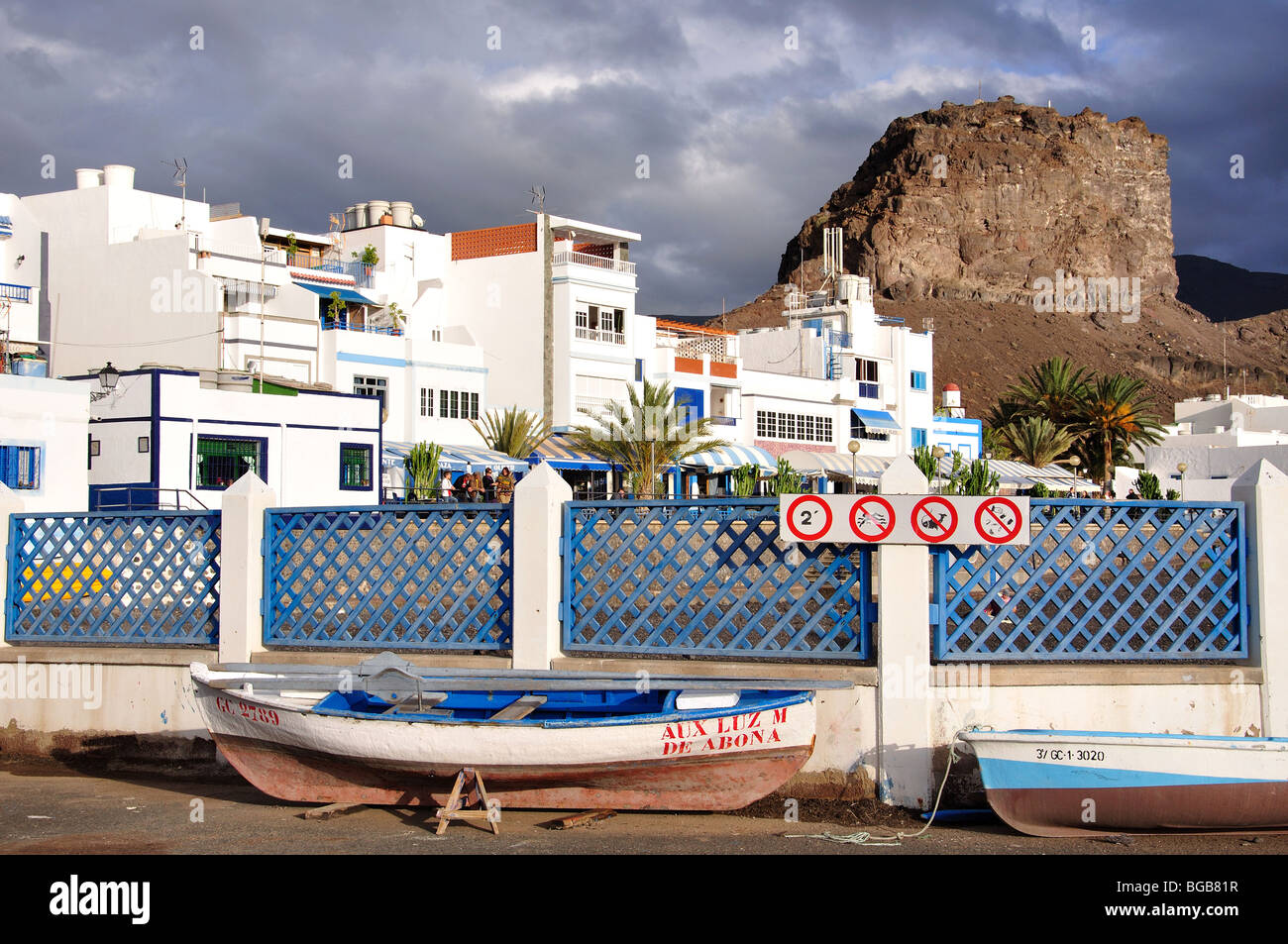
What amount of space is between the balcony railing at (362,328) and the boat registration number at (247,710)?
114 ft

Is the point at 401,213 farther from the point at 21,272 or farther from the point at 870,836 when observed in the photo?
the point at 870,836

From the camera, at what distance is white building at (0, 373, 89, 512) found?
73.3ft

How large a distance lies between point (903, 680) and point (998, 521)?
1357 mm

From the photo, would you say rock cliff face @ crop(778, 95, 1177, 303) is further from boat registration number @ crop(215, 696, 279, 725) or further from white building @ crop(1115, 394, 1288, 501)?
boat registration number @ crop(215, 696, 279, 725)

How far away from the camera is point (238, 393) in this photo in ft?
98.1

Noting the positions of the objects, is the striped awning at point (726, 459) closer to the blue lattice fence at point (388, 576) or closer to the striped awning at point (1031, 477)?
the striped awning at point (1031, 477)

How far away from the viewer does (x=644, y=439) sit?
4328 cm

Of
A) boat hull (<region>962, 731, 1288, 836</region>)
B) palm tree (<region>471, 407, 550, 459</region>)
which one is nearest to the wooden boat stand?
boat hull (<region>962, 731, 1288, 836</region>)

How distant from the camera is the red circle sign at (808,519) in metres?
9.66

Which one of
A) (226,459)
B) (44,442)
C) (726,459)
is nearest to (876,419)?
(726,459)

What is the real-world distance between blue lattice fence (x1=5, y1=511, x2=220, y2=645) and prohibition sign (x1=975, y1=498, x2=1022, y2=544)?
21.8 feet
